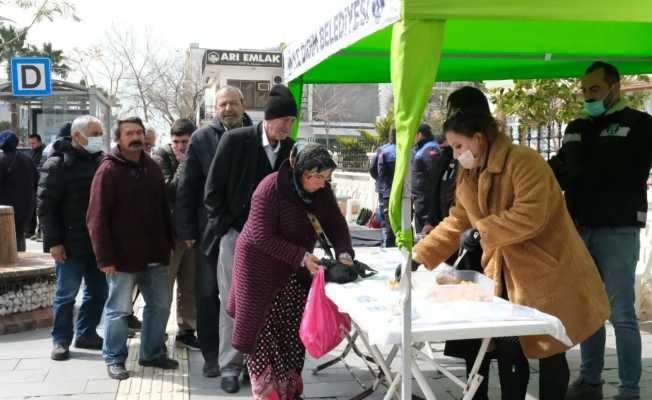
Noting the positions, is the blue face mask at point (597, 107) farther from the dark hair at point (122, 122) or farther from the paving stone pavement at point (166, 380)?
the dark hair at point (122, 122)

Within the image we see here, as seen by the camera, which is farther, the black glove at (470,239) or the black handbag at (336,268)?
the black handbag at (336,268)

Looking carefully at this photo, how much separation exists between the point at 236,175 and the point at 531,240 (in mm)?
2060

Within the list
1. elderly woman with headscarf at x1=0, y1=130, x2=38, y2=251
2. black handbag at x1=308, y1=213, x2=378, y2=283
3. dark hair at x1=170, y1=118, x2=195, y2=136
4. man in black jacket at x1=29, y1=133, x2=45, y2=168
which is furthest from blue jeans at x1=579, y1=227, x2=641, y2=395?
man in black jacket at x1=29, y1=133, x2=45, y2=168

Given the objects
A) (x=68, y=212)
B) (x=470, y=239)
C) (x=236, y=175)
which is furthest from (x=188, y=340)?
(x=470, y=239)

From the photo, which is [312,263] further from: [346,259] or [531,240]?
[531,240]

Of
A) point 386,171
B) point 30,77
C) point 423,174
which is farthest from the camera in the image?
point 30,77

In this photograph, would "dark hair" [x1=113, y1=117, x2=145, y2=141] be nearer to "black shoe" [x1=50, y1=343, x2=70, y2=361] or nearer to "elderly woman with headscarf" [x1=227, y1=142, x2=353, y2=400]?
"elderly woman with headscarf" [x1=227, y1=142, x2=353, y2=400]

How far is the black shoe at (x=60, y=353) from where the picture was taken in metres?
5.40

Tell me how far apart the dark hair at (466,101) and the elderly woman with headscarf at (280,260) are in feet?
2.38

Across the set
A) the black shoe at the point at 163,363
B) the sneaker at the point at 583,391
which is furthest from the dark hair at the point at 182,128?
the sneaker at the point at 583,391

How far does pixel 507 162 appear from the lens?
3.24m

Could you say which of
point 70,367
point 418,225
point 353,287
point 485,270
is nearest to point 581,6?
point 485,270

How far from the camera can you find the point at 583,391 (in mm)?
4406

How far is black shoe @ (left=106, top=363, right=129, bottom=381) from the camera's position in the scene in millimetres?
4941
